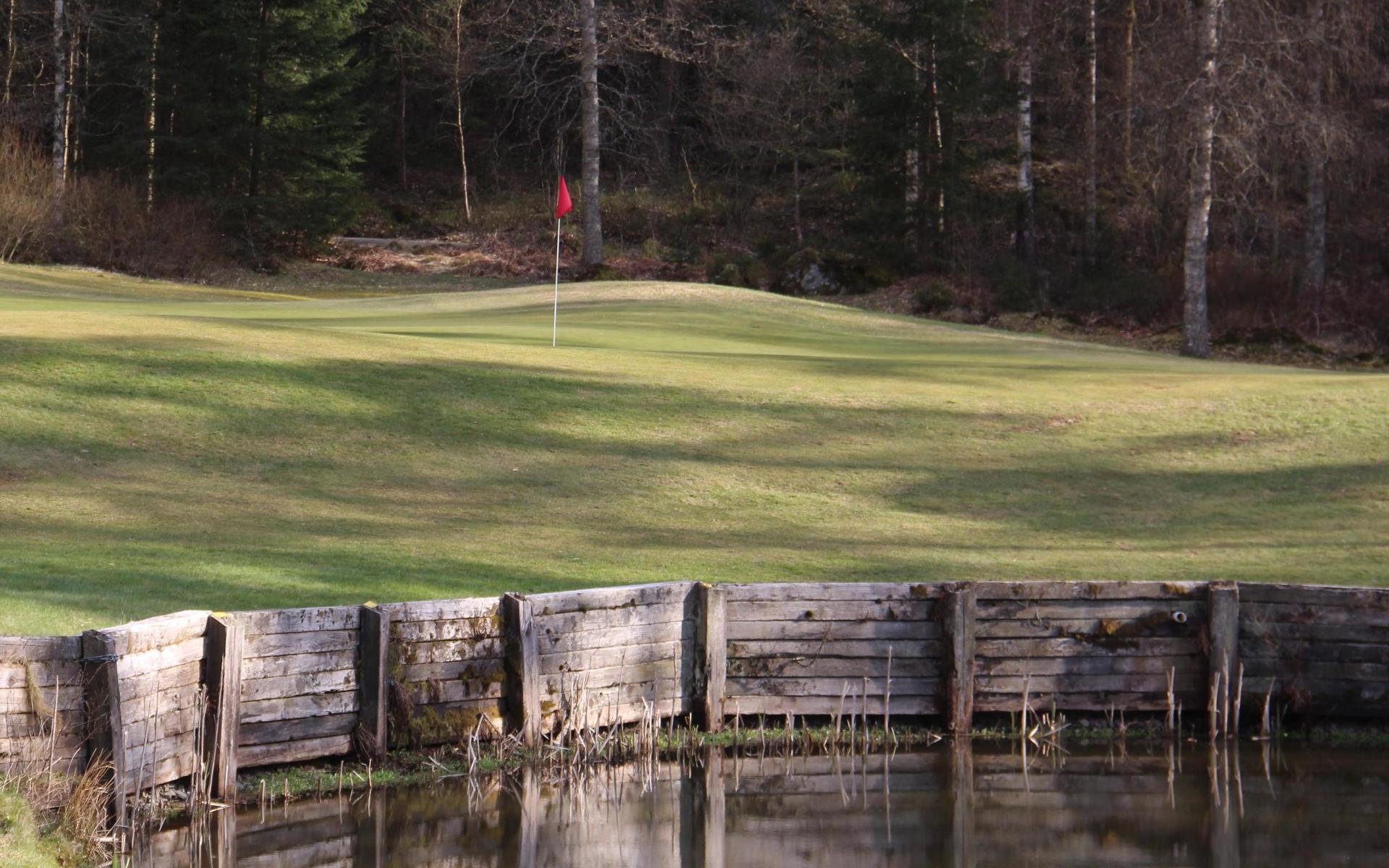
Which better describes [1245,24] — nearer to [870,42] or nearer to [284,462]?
[870,42]

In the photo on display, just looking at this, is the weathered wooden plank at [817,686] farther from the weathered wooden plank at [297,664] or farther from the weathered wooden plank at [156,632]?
the weathered wooden plank at [156,632]

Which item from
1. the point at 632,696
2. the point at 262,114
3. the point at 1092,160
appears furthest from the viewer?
the point at 262,114

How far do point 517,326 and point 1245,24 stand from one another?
20.3m

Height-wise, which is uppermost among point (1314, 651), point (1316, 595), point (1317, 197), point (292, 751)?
point (1317, 197)

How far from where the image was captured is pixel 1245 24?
35844 millimetres

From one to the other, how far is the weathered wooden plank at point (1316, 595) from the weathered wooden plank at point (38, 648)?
841 cm

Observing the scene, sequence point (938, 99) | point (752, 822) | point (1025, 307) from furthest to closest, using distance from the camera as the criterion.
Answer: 1. point (938, 99)
2. point (1025, 307)
3. point (752, 822)

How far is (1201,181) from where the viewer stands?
31.4 m

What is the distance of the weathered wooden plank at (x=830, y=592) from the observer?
11.5m

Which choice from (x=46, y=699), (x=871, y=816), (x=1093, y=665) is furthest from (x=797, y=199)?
(x=46, y=699)

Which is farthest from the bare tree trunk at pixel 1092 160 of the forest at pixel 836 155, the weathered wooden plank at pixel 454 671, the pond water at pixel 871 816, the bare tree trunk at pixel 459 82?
the weathered wooden plank at pixel 454 671

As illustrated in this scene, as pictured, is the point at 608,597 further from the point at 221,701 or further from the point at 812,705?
the point at 221,701

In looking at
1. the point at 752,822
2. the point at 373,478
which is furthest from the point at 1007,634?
the point at 373,478

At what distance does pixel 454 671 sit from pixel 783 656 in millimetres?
2552
